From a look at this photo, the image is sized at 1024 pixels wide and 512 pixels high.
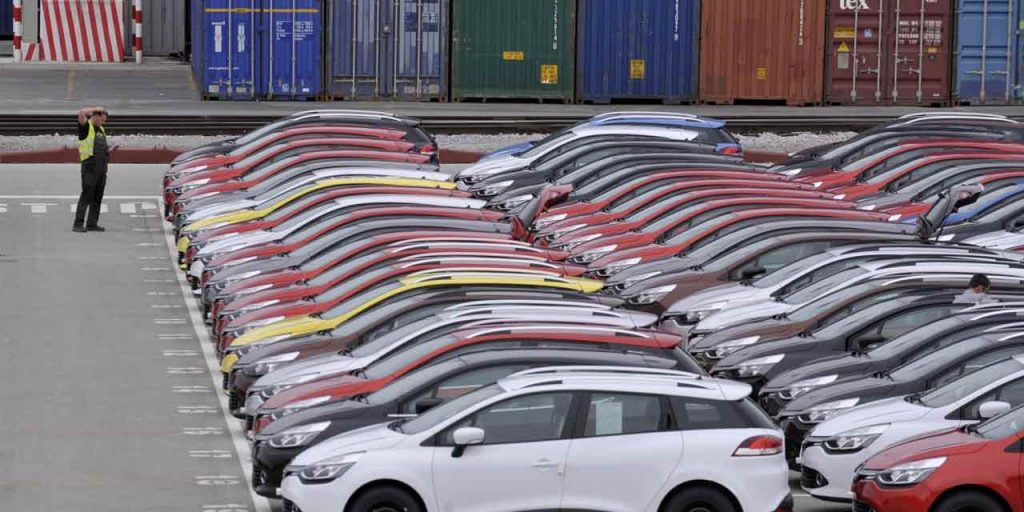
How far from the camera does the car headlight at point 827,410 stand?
13.7m

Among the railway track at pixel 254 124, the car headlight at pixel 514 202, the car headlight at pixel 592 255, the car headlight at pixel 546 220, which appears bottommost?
the car headlight at pixel 592 255

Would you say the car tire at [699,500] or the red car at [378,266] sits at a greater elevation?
the red car at [378,266]

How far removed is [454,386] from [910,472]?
2.93 metres

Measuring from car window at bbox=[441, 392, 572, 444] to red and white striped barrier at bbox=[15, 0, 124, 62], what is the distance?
40.8 metres

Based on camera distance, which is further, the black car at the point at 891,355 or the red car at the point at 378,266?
the red car at the point at 378,266

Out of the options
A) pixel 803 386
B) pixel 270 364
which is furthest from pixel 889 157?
pixel 270 364

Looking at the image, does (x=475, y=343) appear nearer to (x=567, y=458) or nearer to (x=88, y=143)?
(x=567, y=458)

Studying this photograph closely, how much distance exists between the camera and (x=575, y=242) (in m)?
21.0

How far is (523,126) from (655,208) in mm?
15903

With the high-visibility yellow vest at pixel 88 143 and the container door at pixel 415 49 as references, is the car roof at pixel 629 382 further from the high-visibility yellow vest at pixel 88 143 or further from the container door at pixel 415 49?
the container door at pixel 415 49

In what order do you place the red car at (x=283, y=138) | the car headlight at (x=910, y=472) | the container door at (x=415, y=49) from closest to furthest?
the car headlight at (x=910, y=472) → the red car at (x=283, y=138) → the container door at (x=415, y=49)

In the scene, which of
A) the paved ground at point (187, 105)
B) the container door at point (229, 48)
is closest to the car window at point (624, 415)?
the paved ground at point (187, 105)

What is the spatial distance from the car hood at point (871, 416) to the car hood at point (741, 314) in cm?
311

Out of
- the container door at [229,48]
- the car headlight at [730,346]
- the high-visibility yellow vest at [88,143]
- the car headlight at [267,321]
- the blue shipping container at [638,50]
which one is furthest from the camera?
the blue shipping container at [638,50]
